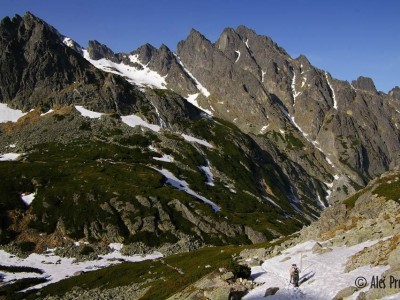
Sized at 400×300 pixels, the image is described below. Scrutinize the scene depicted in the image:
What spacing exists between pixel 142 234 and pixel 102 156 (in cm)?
6560

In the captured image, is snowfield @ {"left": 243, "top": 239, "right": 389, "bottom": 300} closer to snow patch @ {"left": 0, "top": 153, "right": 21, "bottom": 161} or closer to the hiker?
the hiker

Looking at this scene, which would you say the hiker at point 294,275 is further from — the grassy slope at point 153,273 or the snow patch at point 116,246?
the snow patch at point 116,246

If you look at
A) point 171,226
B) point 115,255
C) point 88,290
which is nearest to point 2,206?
point 115,255

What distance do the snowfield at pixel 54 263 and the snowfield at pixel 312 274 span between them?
65583mm

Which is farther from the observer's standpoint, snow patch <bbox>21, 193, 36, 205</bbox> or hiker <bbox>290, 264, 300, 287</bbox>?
snow patch <bbox>21, 193, 36, 205</bbox>

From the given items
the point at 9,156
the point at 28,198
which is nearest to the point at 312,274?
the point at 28,198

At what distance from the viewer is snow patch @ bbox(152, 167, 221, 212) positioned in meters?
163

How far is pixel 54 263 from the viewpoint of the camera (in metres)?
110

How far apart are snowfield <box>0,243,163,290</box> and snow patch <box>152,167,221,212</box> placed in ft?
147

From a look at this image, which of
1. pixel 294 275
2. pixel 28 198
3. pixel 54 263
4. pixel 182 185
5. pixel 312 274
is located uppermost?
pixel 28 198

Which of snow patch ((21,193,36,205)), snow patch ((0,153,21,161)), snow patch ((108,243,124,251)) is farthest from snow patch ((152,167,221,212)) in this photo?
snow patch ((0,153,21,161))

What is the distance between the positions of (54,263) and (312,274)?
291ft

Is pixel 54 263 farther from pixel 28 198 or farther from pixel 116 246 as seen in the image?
pixel 28 198

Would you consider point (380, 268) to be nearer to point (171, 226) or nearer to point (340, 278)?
point (340, 278)
